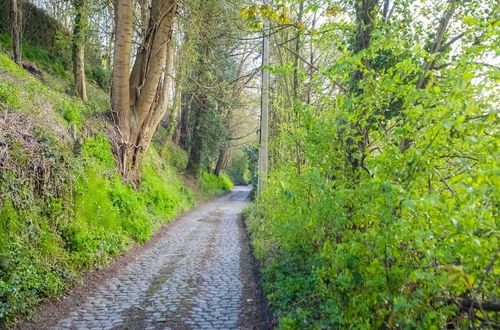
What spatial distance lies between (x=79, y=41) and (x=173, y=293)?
395 inches

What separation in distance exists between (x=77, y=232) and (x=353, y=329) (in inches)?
225

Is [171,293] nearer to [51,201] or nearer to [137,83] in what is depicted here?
[51,201]

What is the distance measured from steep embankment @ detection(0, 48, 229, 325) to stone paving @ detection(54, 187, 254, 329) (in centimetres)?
63

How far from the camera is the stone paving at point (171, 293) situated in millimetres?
5203

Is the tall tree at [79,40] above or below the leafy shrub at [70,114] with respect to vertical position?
above

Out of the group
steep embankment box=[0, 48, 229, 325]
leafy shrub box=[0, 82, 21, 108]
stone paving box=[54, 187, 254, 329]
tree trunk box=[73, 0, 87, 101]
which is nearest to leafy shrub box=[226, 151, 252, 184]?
tree trunk box=[73, 0, 87, 101]

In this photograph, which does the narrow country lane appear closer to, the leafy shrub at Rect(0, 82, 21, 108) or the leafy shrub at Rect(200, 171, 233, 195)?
the leafy shrub at Rect(0, 82, 21, 108)

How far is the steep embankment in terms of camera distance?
17.3 ft

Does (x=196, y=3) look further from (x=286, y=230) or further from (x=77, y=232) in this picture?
(x=286, y=230)

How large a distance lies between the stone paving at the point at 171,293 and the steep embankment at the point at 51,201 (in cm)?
63

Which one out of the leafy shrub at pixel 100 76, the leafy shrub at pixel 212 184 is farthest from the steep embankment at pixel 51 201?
the leafy shrub at pixel 212 184

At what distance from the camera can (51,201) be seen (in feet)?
21.6

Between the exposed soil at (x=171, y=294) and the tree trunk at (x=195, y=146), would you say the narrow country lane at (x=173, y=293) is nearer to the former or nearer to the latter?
the exposed soil at (x=171, y=294)

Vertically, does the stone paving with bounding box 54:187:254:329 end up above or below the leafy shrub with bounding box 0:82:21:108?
below
